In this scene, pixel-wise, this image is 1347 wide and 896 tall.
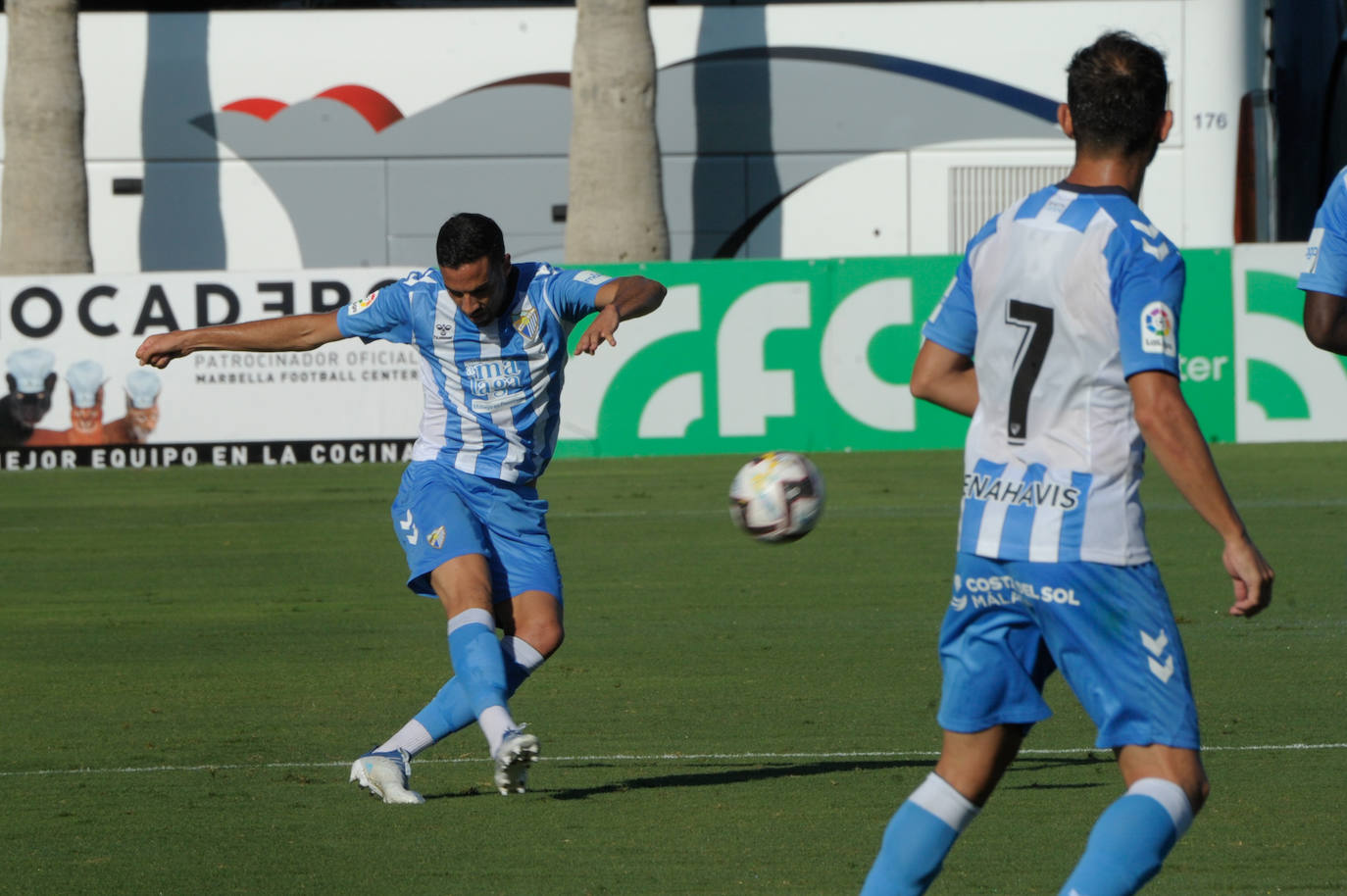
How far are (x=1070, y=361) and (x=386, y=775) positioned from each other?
3106mm

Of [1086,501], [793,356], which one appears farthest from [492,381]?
[793,356]

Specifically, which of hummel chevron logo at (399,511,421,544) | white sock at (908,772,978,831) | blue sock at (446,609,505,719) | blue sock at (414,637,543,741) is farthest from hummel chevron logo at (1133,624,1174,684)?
hummel chevron logo at (399,511,421,544)

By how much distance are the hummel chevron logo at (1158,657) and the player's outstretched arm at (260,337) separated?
3384mm

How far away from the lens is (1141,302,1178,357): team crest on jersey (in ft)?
11.9

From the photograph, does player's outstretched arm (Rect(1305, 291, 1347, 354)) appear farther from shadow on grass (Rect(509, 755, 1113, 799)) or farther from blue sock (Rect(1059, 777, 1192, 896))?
shadow on grass (Rect(509, 755, 1113, 799))

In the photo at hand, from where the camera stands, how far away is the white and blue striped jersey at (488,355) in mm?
6320

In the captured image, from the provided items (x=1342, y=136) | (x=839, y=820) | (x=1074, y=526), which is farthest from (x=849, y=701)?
(x=1342, y=136)

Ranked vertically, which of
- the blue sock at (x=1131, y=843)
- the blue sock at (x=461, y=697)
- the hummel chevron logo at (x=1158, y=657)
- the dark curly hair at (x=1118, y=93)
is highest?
the dark curly hair at (x=1118, y=93)

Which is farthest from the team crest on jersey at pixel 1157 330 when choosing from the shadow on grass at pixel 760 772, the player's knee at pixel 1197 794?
the shadow on grass at pixel 760 772

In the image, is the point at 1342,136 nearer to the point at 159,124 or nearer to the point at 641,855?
the point at 159,124

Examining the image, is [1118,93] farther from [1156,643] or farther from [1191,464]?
[1156,643]

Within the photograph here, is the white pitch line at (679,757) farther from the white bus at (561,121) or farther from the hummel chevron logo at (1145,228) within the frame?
the white bus at (561,121)

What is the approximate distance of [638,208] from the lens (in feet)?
76.3

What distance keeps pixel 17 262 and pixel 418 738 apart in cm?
1954
